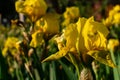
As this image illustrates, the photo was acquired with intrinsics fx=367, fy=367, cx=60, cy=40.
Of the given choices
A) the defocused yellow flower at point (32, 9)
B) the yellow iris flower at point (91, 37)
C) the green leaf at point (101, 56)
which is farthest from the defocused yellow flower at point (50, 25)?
the green leaf at point (101, 56)

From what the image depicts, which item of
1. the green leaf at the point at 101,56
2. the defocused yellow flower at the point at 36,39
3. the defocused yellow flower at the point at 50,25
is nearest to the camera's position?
the green leaf at the point at 101,56

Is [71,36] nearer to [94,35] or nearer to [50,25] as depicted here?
[94,35]

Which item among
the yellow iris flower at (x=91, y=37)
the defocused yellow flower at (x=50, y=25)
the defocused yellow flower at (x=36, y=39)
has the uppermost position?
the yellow iris flower at (x=91, y=37)

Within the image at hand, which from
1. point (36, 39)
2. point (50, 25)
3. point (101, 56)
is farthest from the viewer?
point (50, 25)

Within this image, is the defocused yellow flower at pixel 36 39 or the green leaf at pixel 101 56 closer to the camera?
the green leaf at pixel 101 56

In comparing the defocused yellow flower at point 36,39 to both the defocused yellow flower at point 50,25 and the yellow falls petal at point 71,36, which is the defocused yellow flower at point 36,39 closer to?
the defocused yellow flower at point 50,25

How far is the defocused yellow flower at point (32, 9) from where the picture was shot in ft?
7.58

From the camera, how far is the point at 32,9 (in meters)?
2.33

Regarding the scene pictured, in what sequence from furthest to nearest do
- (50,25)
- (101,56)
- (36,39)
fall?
(50,25), (36,39), (101,56)

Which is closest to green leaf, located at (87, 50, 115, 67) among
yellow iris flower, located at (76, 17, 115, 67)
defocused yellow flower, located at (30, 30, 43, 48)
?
yellow iris flower, located at (76, 17, 115, 67)

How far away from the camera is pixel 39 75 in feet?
7.32

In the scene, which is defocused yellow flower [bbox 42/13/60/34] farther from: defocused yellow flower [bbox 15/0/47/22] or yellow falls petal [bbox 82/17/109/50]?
yellow falls petal [bbox 82/17/109/50]

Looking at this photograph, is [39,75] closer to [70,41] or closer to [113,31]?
[70,41]

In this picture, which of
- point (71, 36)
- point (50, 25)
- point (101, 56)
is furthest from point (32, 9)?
point (101, 56)
